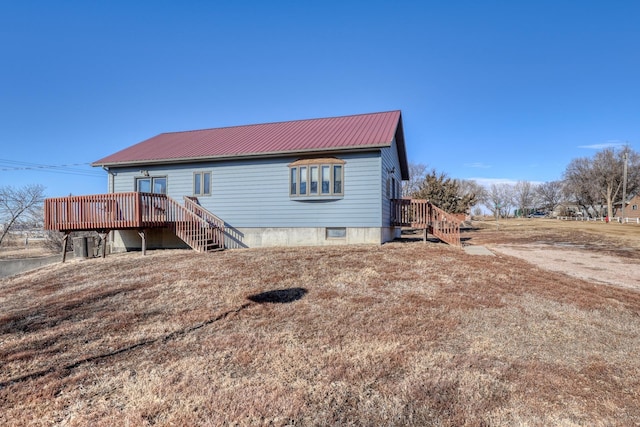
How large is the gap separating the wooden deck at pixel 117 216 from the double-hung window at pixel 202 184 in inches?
60.3

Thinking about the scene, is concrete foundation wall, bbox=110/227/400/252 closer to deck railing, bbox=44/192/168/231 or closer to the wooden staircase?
the wooden staircase

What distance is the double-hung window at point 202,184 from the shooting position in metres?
13.6

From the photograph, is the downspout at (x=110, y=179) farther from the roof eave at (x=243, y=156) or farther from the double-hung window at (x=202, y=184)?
the double-hung window at (x=202, y=184)

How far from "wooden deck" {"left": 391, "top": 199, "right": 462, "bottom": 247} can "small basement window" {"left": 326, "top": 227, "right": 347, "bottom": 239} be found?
2624 millimetres

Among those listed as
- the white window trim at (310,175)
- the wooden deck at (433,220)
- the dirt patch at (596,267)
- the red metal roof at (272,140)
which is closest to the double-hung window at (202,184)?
the red metal roof at (272,140)

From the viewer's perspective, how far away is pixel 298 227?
12562mm

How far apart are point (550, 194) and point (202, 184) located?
278ft

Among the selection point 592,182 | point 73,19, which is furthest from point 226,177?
point 592,182

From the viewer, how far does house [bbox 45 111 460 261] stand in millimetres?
11719

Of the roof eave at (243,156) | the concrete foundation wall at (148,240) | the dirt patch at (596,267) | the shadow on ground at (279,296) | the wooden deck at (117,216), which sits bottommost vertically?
the dirt patch at (596,267)

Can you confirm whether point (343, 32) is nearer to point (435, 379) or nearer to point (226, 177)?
A: point (226, 177)

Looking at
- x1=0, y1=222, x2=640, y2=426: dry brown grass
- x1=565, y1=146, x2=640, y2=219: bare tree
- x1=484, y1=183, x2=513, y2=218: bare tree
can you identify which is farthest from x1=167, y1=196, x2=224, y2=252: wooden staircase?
x1=484, y1=183, x2=513, y2=218: bare tree

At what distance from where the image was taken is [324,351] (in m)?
3.89

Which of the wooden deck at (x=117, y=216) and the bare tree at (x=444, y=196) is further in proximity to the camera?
the bare tree at (x=444, y=196)
